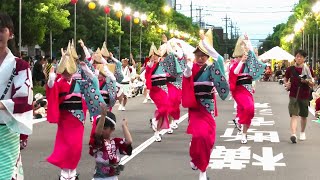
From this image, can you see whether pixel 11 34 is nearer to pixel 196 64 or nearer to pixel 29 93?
pixel 29 93

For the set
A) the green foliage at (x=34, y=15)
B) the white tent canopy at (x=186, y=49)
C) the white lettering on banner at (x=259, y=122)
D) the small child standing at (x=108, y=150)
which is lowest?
the white lettering on banner at (x=259, y=122)

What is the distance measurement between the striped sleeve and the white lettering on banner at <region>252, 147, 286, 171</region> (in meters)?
6.32

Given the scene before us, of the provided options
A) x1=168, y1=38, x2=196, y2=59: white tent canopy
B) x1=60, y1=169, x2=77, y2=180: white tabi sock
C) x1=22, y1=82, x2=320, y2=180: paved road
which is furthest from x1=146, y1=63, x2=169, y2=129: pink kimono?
x1=60, y1=169, x2=77, y2=180: white tabi sock

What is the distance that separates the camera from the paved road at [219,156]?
10758 mm

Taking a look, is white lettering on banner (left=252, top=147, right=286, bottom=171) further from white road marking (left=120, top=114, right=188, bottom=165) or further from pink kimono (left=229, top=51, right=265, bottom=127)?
white road marking (left=120, top=114, right=188, bottom=165)

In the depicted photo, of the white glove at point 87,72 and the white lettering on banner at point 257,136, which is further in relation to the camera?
the white lettering on banner at point 257,136

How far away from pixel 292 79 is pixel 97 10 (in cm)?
3861

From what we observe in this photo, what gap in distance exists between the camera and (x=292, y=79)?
48.8ft

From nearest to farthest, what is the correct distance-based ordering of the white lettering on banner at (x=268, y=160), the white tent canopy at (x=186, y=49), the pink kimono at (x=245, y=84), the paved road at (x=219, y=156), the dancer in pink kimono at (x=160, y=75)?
the paved road at (x=219, y=156)
the white lettering on banner at (x=268, y=160)
the white tent canopy at (x=186, y=49)
the pink kimono at (x=245, y=84)
the dancer in pink kimono at (x=160, y=75)

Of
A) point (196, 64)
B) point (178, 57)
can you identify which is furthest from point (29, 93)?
point (178, 57)

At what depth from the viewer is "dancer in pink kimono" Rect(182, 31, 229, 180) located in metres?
10.0

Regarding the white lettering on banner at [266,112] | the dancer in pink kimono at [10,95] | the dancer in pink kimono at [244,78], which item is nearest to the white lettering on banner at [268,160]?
the dancer in pink kimono at [244,78]

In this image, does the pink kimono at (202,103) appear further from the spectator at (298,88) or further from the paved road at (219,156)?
the spectator at (298,88)

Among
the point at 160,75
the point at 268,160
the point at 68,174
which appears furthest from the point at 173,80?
the point at 68,174
